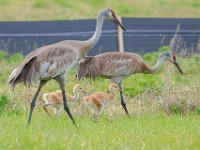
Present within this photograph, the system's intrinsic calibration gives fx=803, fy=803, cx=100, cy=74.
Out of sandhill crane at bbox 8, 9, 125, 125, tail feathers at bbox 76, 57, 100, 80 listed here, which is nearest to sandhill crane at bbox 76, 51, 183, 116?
tail feathers at bbox 76, 57, 100, 80

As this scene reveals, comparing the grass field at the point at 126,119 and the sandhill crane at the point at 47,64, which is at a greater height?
the sandhill crane at the point at 47,64

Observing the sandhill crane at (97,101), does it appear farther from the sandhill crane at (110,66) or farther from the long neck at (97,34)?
the long neck at (97,34)

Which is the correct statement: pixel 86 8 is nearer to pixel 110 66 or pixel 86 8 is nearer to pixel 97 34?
pixel 110 66

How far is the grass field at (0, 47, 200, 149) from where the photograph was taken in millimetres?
9023

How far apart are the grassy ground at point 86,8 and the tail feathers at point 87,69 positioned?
18942mm

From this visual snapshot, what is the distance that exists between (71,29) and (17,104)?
10080 millimetres

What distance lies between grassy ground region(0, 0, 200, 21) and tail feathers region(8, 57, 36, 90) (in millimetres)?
21100

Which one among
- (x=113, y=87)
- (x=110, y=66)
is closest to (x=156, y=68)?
(x=110, y=66)

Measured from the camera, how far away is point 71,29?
2342cm

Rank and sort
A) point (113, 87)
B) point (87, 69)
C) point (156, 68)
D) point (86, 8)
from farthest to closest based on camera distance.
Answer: point (86, 8)
point (156, 68)
point (87, 69)
point (113, 87)

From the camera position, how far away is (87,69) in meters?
13.8

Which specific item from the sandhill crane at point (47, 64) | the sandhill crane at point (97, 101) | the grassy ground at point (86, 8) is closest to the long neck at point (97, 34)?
the sandhill crane at point (47, 64)

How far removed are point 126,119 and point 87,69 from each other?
1.69m

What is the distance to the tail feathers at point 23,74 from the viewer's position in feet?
37.8
